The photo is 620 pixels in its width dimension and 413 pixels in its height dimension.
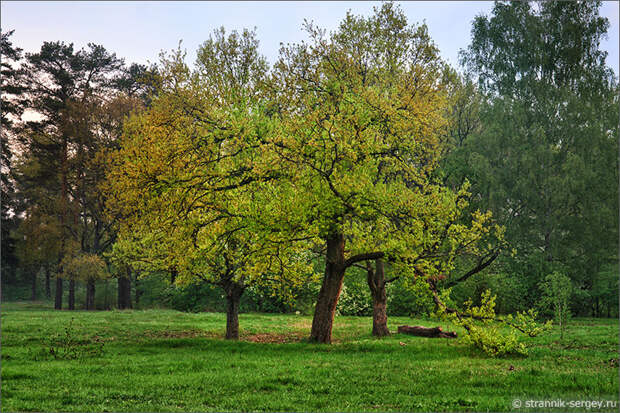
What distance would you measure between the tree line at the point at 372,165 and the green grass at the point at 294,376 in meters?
2.42

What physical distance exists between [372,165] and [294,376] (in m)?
7.58

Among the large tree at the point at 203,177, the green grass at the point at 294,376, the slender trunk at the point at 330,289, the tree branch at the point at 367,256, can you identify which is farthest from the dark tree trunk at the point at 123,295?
the tree branch at the point at 367,256

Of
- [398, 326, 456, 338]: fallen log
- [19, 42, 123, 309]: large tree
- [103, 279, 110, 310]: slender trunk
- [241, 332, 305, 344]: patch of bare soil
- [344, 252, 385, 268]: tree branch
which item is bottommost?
[103, 279, 110, 310]: slender trunk

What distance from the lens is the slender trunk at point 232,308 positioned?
1992 cm

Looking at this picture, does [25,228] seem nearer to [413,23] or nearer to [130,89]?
[130,89]

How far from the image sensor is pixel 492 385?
9.65m

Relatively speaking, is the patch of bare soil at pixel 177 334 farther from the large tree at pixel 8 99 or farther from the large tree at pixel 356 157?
the large tree at pixel 8 99

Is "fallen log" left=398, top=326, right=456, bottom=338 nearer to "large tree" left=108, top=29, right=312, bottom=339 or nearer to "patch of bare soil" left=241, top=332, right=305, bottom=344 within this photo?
"patch of bare soil" left=241, top=332, right=305, bottom=344

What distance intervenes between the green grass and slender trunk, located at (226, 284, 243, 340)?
2.57 metres

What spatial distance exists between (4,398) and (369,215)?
10.9 metres

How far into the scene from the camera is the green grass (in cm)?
858

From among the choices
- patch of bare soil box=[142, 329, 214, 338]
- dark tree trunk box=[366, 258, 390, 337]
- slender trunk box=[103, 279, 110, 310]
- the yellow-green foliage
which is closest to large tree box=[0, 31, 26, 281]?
slender trunk box=[103, 279, 110, 310]

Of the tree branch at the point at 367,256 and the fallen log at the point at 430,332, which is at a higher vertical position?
the tree branch at the point at 367,256

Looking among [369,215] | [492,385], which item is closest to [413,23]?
[369,215]
